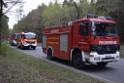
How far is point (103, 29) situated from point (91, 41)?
1151 millimetres

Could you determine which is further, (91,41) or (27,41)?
(27,41)

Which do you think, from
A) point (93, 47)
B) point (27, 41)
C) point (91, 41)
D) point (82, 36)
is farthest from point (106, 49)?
point (27, 41)

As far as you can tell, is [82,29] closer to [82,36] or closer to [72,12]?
[82,36]

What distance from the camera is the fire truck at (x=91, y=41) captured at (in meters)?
14.6

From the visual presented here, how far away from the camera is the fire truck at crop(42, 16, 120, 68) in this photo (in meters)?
14.6

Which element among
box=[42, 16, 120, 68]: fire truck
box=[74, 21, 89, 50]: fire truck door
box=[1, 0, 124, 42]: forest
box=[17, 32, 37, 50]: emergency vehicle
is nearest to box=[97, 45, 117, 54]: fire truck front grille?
box=[42, 16, 120, 68]: fire truck

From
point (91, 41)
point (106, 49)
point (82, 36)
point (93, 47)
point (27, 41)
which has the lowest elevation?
point (27, 41)

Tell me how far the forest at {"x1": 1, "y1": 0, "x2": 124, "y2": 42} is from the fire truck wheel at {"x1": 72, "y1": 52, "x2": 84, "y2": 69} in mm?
3931

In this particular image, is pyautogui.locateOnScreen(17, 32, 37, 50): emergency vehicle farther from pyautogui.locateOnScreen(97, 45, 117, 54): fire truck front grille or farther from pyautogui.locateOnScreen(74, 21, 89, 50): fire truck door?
pyautogui.locateOnScreen(97, 45, 117, 54): fire truck front grille

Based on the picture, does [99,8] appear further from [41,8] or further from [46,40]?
[41,8]

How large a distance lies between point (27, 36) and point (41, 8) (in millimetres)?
57144

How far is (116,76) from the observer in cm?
1313

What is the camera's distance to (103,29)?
1515 centimetres

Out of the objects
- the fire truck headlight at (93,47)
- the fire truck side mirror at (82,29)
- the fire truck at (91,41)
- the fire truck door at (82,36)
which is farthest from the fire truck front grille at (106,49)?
the fire truck side mirror at (82,29)
